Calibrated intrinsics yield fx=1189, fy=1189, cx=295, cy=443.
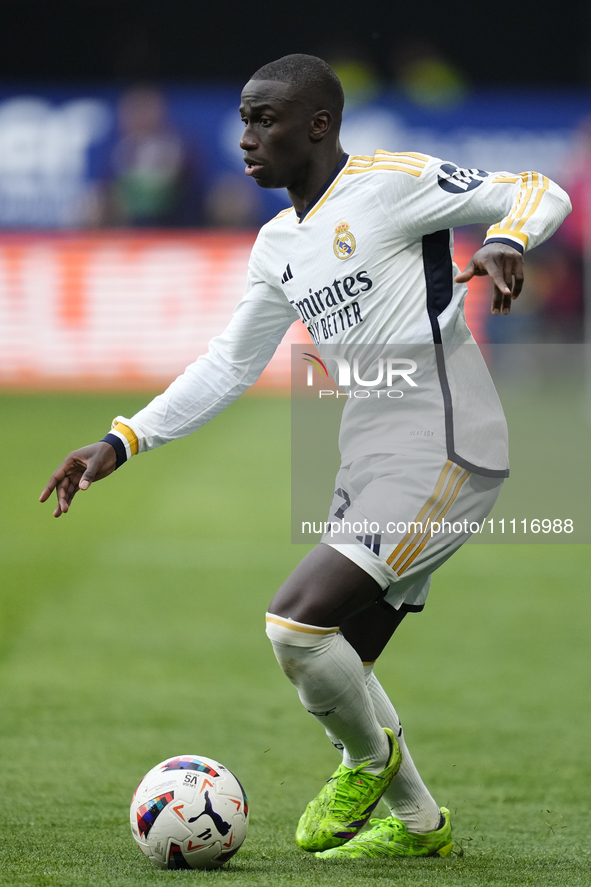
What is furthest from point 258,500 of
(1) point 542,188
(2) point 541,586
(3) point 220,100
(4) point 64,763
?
(3) point 220,100

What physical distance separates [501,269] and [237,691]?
12.6ft

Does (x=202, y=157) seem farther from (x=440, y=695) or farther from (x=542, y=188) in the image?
(x=542, y=188)

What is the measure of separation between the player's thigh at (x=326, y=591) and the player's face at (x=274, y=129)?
3.77ft

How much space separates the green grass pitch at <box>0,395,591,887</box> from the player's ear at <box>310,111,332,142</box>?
2153 millimetres

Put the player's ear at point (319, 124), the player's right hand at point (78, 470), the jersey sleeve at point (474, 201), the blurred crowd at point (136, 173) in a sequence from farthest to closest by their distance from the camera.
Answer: the blurred crowd at point (136, 173), the player's right hand at point (78, 470), the player's ear at point (319, 124), the jersey sleeve at point (474, 201)

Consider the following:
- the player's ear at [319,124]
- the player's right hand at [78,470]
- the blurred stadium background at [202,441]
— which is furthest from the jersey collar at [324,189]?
the blurred stadium background at [202,441]

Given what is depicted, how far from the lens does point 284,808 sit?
448 centimetres

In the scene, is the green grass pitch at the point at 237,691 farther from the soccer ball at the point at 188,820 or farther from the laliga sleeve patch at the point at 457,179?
the laliga sleeve patch at the point at 457,179

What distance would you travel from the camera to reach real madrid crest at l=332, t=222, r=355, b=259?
3525 millimetres

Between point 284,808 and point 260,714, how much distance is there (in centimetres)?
148

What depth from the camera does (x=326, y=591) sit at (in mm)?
3301

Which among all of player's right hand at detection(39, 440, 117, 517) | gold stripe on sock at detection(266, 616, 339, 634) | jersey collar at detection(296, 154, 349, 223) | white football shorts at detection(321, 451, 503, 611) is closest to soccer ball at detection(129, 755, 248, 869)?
gold stripe on sock at detection(266, 616, 339, 634)

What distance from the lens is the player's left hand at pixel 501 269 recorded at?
3.02 meters

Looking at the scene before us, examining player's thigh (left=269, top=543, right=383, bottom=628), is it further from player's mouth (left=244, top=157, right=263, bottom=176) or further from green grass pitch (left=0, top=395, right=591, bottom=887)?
player's mouth (left=244, top=157, right=263, bottom=176)
